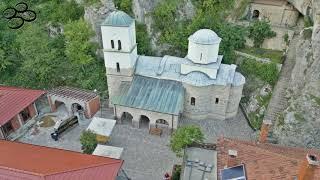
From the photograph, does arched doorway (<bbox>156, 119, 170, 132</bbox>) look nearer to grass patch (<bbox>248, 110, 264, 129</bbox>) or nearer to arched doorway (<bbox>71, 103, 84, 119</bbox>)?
arched doorway (<bbox>71, 103, 84, 119</bbox>)

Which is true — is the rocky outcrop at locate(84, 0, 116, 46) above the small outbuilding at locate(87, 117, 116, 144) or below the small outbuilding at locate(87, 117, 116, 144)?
above

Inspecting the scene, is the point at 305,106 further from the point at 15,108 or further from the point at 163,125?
the point at 15,108

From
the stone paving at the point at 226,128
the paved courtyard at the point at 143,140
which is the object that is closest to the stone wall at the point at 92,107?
the paved courtyard at the point at 143,140

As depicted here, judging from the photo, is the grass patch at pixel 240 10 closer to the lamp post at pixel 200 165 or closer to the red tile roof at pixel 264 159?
the red tile roof at pixel 264 159

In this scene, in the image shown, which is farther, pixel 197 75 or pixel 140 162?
pixel 197 75

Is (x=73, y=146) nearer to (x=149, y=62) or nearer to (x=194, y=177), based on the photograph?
(x=149, y=62)

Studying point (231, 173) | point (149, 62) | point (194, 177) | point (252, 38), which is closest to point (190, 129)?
point (194, 177)

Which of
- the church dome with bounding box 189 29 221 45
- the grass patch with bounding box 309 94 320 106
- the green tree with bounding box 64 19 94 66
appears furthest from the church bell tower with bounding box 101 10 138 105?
the grass patch with bounding box 309 94 320 106
